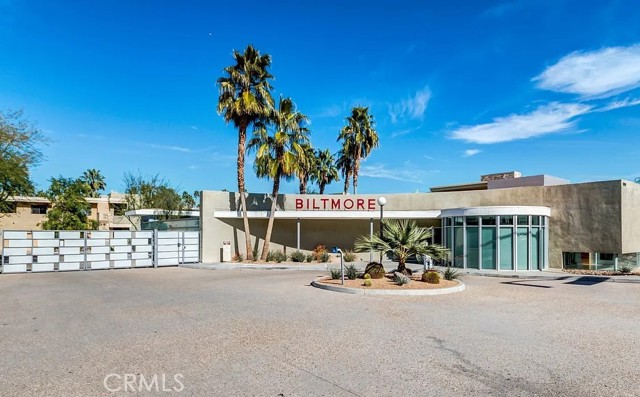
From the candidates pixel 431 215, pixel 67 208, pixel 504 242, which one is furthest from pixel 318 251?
pixel 67 208

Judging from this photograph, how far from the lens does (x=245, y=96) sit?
24781 mm

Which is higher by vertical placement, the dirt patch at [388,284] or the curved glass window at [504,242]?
the curved glass window at [504,242]

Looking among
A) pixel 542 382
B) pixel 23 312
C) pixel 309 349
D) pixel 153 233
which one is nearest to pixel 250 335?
pixel 309 349

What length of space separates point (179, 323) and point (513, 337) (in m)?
6.39

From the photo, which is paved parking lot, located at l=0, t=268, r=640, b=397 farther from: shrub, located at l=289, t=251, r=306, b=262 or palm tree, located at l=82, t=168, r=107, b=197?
palm tree, located at l=82, t=168, r=107, b=197

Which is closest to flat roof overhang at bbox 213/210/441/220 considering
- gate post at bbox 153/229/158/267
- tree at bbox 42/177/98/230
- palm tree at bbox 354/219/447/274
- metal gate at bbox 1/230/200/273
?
metal gate at bbox 1/230/200/273

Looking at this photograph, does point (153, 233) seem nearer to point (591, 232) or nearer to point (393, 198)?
point (393, 198)

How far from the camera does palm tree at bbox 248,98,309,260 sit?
83.9ft

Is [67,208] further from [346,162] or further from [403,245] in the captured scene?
[403,245]

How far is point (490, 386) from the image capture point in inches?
215

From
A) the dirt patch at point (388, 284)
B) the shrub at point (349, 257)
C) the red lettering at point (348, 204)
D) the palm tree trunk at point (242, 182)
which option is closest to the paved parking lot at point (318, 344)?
the dirt patch at point (388, 284)

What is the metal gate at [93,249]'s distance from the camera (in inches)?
845

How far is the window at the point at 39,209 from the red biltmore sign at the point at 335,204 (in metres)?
34.4

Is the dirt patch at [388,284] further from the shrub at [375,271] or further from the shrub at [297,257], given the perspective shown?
the shrub at [297,257]
